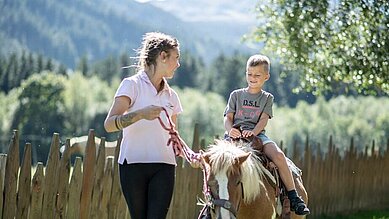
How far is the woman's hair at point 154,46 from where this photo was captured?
5.48m

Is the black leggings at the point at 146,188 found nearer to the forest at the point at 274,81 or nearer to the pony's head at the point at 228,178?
the pony's head at the point at 228,178

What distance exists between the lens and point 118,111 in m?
5.31

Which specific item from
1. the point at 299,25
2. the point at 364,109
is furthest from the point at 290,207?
the point at 364,109

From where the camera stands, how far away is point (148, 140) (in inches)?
215

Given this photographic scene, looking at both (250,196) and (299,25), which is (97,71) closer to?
(299,25)

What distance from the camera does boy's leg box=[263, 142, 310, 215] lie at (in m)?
6.40

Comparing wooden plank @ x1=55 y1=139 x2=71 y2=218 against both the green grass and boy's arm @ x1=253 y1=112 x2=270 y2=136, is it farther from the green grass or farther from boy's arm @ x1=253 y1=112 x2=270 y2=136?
the green grass

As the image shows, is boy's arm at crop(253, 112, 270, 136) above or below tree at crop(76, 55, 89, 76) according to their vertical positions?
below

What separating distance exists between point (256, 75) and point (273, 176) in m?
0.89

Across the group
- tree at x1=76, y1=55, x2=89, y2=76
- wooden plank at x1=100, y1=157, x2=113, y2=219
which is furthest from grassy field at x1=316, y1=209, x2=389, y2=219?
tree at x1=76, y1=55, x2=89, y2=76

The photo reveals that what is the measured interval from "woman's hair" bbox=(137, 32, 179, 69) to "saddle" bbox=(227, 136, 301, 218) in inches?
46.8

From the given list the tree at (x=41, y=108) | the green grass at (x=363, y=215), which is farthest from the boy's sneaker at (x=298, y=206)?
the tree at (x=41, y=108)

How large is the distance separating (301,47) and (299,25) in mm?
521

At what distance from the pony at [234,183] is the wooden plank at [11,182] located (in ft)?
7.72
